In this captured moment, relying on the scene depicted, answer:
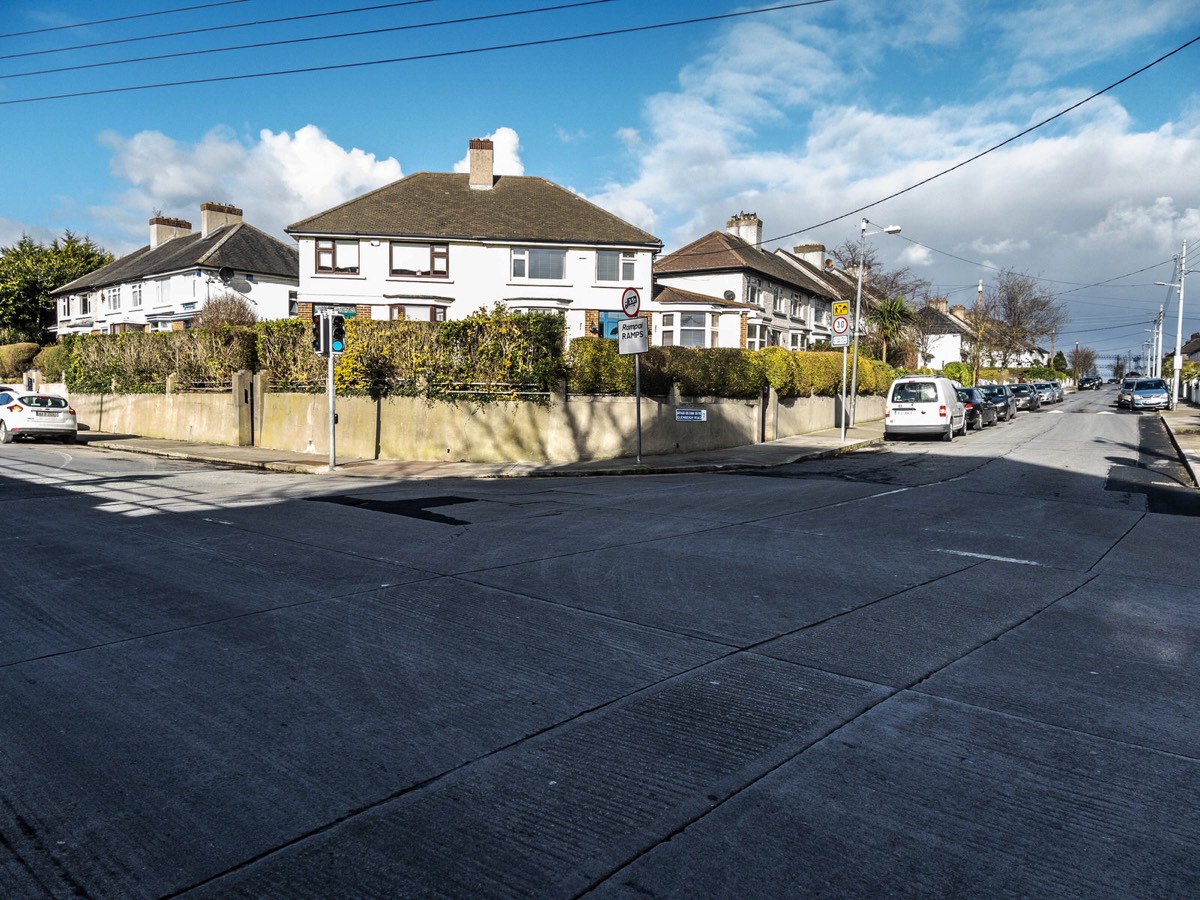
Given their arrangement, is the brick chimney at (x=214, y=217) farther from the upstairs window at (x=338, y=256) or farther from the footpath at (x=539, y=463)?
the footpath at (x=539, y=463)

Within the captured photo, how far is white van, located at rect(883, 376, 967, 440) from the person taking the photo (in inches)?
995

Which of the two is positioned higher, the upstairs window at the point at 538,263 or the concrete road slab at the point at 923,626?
the upstairs window at the point at 538,263

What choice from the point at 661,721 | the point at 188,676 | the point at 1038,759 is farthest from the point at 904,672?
the point at 188,676

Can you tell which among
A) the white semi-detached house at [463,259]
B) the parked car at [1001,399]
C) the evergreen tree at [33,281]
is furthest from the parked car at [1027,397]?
the evergreen tree at [33,281]

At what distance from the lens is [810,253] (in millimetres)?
64312

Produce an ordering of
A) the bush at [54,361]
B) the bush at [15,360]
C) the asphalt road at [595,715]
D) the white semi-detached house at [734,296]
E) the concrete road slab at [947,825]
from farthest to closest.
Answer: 1. the bush at [15,360]
2. the white semi-detached house at [734,296]
3. the bush at [54,361]
4. the asphalt road at [595,715]
5. the concrete road slab at [947,825]

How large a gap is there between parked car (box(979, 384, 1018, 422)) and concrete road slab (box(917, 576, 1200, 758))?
30.5 meters

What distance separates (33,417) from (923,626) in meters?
26.9

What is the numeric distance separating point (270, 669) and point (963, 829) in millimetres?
3798

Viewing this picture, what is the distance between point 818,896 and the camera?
2840 millimetres

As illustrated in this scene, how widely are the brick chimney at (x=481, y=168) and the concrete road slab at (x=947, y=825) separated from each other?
39.1 metres

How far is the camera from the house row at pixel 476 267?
3647 cm

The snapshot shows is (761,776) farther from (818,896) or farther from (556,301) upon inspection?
(556,301)

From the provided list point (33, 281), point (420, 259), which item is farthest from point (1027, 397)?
point (33, 281)
